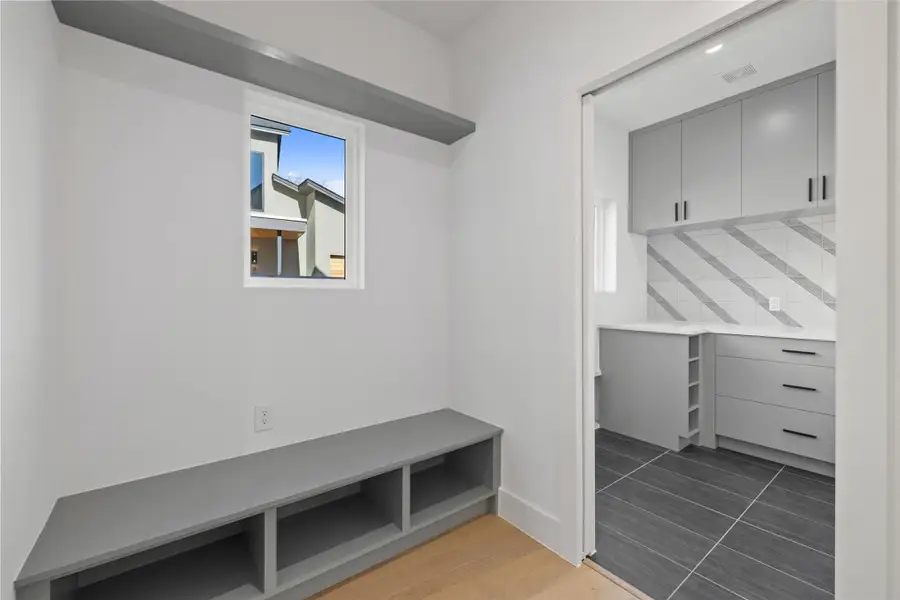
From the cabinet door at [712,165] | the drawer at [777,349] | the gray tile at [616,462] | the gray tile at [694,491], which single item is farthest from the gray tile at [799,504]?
the cabinet door at [712,165]

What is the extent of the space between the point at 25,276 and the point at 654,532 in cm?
258

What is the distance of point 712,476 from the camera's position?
2604 mm

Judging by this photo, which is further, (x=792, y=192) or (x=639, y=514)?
(x=792, y=192)

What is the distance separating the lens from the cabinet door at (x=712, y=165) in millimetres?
3098

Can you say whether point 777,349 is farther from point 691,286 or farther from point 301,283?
point 301,283

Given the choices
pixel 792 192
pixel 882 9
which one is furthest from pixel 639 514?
pixel 792 192

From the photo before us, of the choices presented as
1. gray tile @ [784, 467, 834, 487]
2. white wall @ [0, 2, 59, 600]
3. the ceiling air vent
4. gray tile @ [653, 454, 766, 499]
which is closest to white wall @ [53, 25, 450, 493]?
white wall @ [0, 2, 59, 600]

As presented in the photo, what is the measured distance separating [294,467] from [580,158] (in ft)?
5.77

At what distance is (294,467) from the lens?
172 cm

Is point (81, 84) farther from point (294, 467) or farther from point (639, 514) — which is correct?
point (639, 514)

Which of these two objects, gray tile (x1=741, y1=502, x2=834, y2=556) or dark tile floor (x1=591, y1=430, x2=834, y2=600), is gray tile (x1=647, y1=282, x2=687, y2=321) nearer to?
dark tile floor (x1=591, y1=430, x2=834, y2=600)

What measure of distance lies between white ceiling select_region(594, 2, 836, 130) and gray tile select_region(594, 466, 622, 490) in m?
2.08

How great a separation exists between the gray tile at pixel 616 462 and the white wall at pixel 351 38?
8.12ft

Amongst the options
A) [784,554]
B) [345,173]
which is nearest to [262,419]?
[345,173]
